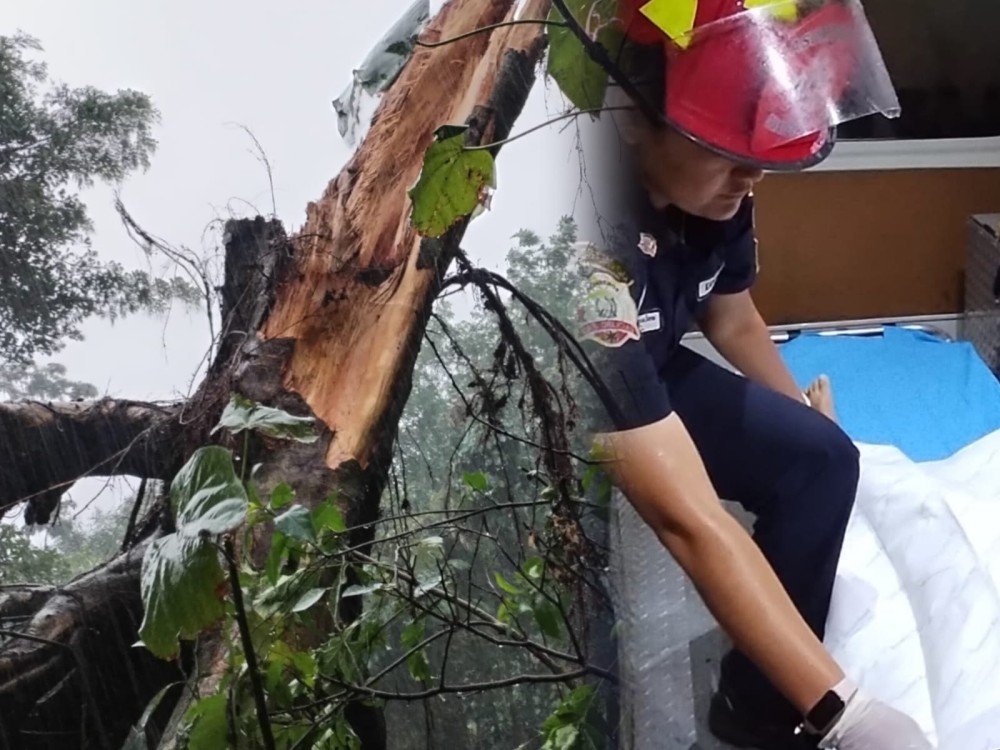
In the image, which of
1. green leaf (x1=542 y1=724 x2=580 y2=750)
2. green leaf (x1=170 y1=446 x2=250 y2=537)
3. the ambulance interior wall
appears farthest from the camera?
the ambulance interior wall

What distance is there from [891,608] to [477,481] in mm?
392

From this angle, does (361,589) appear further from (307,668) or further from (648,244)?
(648,244)

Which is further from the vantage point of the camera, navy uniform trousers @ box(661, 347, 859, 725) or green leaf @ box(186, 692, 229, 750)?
navy uniform trousers @ box(661, 347, 859, 725)

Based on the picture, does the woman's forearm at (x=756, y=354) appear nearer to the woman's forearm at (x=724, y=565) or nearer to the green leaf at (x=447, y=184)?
the woman's forearm at (x=724, y=565)

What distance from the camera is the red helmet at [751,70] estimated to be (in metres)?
0.64

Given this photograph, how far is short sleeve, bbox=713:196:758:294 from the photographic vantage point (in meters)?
0.80

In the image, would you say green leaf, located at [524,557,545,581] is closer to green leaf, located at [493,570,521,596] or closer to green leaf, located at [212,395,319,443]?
green leaf, located at [493,570,521,596]

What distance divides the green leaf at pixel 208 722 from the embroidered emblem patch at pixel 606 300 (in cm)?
40

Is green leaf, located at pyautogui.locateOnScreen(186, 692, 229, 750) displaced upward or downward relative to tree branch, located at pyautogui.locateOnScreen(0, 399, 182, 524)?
downward

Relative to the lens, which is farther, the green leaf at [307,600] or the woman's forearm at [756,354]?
the woman's forearm at [756,354]

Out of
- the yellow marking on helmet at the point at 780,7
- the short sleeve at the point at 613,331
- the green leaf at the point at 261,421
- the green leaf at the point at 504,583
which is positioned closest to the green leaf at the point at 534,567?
the green leaf at the point at 504,583

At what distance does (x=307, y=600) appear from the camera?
25.6 inches

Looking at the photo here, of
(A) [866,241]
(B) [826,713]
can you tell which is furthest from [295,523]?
(A) [866,241]

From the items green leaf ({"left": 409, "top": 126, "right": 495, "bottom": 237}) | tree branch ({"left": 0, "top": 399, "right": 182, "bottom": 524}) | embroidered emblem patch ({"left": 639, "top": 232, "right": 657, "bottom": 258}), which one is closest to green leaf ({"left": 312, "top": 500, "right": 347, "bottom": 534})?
tree branch ({"left": 0, "top": 399, "right": 182, "bottom": 524})
